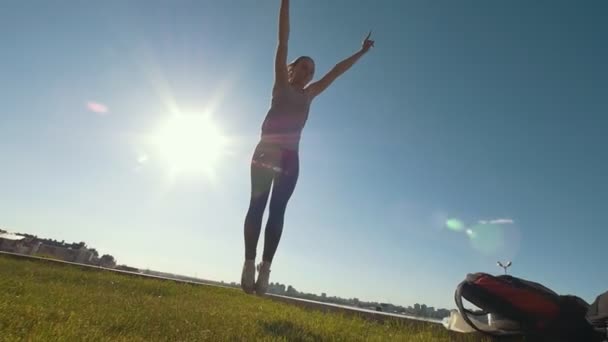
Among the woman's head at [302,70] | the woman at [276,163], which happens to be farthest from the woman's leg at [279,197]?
the woman's head at [302,70]

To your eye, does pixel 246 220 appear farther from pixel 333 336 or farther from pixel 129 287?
pixel 129 287

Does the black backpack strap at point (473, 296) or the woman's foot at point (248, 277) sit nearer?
the black backpack strap at point (473, 296)

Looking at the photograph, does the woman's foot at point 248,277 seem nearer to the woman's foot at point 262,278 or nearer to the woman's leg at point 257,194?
the woman's foot at point 262,278

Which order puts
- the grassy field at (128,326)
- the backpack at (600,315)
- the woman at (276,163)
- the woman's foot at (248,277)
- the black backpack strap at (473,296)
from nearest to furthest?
the grassy field at (128,326) < the backpack at (600,315) < the black backpack strap at (473,296) < the woman's foot at (248,277) < the woman at (276,163)

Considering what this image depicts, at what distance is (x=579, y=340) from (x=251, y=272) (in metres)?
3.07

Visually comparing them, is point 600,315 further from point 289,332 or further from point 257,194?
point 257,194

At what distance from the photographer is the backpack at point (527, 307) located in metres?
2.56

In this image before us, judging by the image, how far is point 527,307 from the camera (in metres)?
2.71

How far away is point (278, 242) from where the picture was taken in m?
4.45

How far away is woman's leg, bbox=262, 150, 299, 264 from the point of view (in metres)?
4.43

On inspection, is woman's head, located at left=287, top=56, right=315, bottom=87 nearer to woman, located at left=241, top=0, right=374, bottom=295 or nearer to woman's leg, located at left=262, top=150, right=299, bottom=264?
woman, located at left=241, top=0, right=374, bottom=295

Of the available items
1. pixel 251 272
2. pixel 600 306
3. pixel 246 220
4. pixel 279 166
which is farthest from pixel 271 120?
pixel 600 306

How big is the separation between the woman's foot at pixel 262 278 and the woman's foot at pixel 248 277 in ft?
0.20

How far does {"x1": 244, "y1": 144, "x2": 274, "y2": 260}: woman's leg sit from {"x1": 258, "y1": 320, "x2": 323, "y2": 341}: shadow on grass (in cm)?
124
